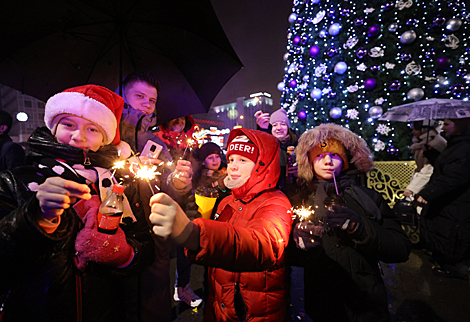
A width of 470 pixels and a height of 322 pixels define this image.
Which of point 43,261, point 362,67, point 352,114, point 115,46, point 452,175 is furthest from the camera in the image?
point 352,114

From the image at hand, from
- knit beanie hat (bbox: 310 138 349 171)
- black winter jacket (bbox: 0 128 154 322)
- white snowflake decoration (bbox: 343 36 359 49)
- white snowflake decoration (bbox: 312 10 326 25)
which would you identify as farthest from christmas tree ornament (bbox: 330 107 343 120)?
black winter jacket (bbox: 0 128 154 322)

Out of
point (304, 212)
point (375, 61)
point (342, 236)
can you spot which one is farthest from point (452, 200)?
point (375, 61)

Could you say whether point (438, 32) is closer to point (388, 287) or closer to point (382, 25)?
point (382, 25)

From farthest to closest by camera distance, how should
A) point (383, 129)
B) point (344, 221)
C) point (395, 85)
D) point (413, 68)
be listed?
point (383, 129)
point (395, 85)
point (413, 68)
point (344, 221)

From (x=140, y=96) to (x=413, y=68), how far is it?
339 inches

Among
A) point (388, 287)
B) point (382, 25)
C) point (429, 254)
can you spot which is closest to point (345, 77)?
point (382, 25)

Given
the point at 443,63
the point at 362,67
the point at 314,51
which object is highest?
the point at 314,51

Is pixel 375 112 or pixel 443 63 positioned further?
pixel 375 112

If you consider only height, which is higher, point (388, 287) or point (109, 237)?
point (109, 237)

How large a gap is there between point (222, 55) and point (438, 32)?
8222 mm

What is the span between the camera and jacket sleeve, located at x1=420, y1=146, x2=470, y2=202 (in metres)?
3.59

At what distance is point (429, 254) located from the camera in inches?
189

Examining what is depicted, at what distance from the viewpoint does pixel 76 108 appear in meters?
1.40

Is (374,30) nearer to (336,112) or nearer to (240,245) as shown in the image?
(336,112)
